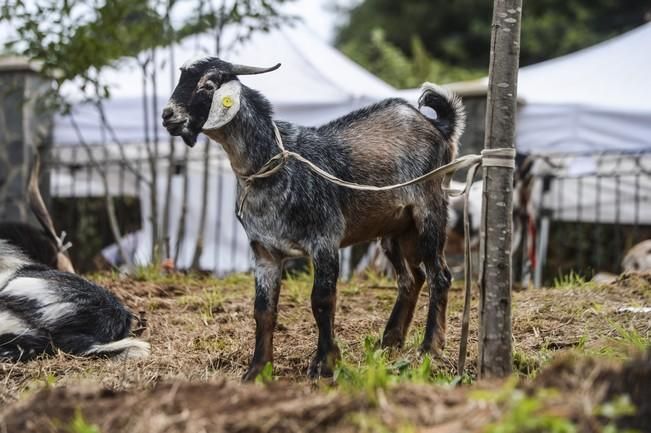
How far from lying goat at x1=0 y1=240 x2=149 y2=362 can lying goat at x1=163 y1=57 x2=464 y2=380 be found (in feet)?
3.32

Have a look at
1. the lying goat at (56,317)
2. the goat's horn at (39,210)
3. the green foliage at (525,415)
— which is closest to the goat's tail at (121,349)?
the lying goat at (56,317)

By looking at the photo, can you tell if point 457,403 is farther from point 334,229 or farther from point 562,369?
point 334,229

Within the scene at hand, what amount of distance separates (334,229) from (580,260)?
23.4 feet

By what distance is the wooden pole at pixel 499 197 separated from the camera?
3.58 meters

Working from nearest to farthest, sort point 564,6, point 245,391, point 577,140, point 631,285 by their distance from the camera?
point 245,391 → point 631,285 → point 577,140 → point 564,6

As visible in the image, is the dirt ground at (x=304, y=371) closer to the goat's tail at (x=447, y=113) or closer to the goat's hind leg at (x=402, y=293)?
the goat's hind leg at (x=402, y=293)

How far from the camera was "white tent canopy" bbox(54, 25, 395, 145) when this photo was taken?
9.42 meters

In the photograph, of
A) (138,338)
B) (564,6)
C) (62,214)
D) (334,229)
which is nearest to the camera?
(334,229)

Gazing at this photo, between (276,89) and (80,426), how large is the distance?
7.67 metres

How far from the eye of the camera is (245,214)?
4.19m

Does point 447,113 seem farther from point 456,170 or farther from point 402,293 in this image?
point 402,293

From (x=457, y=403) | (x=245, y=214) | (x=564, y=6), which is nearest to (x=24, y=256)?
(x=245, y=214)

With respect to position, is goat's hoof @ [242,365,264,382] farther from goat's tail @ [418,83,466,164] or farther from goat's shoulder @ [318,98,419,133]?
goat's tail @ [418,83,466,164]

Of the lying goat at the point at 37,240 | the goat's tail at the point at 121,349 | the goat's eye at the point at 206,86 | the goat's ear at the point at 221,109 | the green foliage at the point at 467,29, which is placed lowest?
the goat's tail at the point at 121,349
